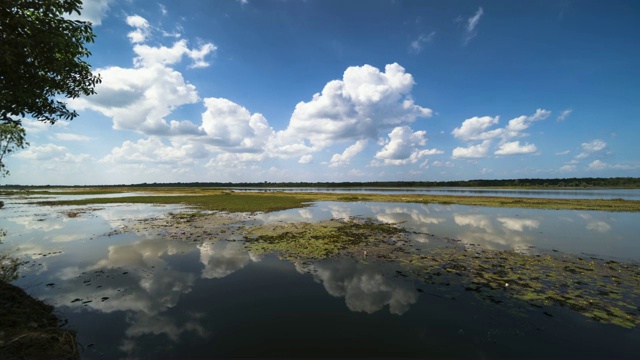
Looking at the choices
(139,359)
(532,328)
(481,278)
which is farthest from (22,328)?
(481,278)

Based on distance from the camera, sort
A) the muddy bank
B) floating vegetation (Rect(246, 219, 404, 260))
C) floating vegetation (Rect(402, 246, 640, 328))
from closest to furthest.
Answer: the muddy bank
floating vegetation (Rect(402, 246, 640, 328))
floating vegetation (Rect(246, 219, 404, 260))

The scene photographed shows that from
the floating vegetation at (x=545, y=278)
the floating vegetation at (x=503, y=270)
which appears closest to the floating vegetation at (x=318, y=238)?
the floating vegetation at (x=503, y=270)

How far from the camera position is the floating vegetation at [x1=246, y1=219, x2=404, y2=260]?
66.5ft

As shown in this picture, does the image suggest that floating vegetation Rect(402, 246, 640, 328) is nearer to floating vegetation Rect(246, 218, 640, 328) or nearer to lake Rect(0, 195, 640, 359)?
floating vegetation Rect(246, 218, 640, 328)

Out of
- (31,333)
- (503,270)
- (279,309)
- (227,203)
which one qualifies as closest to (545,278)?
(503,270)

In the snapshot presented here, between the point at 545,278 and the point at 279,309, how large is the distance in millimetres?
14053

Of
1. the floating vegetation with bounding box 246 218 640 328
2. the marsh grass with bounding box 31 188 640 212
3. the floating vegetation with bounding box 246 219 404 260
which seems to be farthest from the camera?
the marsh grass with bounding box 31 188 640 212

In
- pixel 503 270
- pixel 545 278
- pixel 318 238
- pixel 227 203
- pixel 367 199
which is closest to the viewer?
pixel 545 278

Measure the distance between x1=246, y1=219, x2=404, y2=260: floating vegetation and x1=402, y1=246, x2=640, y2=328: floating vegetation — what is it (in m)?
5.10

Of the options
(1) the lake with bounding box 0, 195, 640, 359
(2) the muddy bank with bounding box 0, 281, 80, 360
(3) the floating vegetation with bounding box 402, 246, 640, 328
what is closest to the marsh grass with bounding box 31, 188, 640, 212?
(1) the lake with bounding box 0, 195, 640, 359

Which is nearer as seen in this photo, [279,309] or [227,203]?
[279,309]

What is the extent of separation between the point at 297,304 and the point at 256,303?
1775 millimetres

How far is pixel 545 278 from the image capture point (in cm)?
1466

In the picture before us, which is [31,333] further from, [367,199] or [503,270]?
[367,199]
